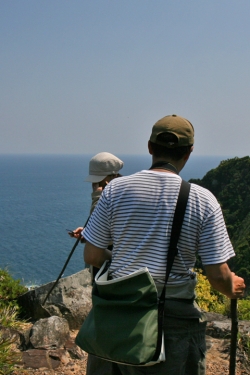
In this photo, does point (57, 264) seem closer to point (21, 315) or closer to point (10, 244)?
point (10, 244)

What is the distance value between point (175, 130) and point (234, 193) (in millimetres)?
64003

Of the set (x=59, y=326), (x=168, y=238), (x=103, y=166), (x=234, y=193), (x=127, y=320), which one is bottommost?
(x=234, y=193)

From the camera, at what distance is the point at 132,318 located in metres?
2.30

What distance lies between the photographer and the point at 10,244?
224ft

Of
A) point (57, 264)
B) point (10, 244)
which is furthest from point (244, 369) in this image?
point (10, 244)

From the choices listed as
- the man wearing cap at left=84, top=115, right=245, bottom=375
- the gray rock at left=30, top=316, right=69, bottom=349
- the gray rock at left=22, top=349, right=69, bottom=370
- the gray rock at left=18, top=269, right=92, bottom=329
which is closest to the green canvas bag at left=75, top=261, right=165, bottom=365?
the man wearing cap at left=84, top=115, right=245, bottom=375

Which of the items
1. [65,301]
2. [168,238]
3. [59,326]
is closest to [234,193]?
[65,301]

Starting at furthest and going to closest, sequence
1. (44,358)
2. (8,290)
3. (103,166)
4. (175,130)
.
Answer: (8,290) → (44,358) → (103,166) → (175,130)

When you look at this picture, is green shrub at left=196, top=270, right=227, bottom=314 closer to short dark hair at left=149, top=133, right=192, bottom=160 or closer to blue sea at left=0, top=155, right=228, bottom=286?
short dark hair at left=149, top=133, right=192, bottom=160

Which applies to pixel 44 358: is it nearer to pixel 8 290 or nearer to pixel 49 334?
pixel 49 334

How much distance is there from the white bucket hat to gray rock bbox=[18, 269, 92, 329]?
2239 mm

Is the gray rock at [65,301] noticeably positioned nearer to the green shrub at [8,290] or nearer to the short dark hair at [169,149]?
the green shrub at [8,290]

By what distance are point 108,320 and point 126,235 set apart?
0.41m

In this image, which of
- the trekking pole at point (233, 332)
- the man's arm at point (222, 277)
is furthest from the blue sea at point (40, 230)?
the man's arm at point (222, 277)
